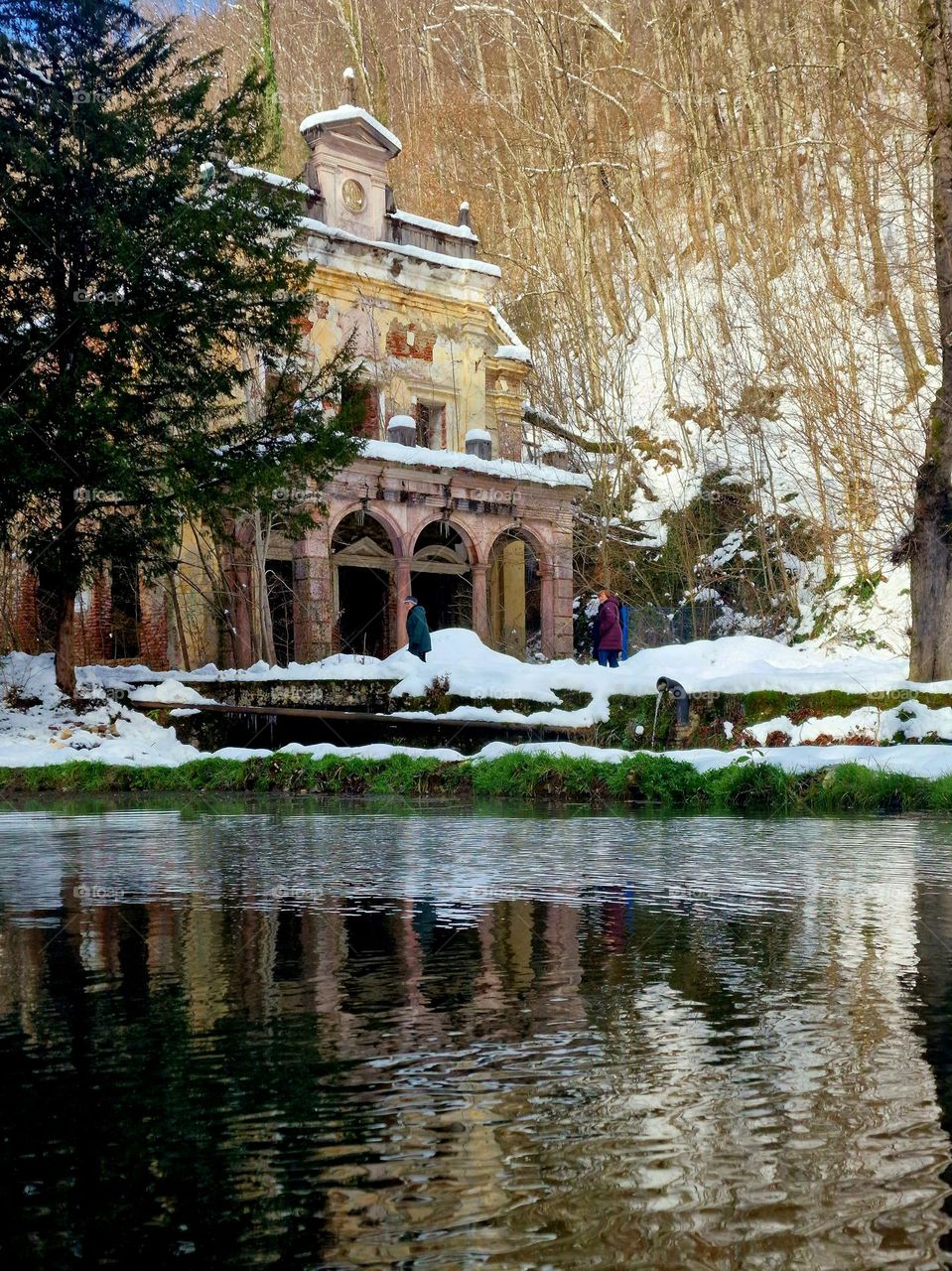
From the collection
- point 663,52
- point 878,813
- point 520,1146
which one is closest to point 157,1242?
point 520,1146

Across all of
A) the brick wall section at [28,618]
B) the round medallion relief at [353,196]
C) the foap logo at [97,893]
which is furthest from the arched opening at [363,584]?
the foap logo at [97,893]

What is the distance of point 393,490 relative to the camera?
2714 cm

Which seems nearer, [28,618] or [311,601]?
[311,601]

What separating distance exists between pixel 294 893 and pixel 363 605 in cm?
2568

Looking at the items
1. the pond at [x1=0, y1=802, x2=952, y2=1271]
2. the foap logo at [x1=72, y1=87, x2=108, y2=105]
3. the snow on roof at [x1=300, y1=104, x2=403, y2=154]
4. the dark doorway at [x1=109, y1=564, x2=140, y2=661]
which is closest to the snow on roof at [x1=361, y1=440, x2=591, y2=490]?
the dark doorway at [x1=109, y1=564, x2=140, y2=661]

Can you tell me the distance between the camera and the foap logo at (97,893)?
18.3 feet

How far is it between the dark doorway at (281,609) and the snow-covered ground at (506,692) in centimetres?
433

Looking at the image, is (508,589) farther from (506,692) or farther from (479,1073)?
(479,1073)

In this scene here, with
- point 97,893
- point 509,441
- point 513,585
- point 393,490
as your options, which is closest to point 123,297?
point 393,490

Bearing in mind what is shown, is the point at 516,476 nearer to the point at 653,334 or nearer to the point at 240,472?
the point at 240,472

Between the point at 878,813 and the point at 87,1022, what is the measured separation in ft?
26.3

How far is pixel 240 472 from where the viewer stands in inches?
795

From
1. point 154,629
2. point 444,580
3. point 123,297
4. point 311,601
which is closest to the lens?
point 123,297

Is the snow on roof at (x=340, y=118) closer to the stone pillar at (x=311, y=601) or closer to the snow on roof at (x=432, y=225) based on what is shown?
the snow on roof at (x=432, y=225)
